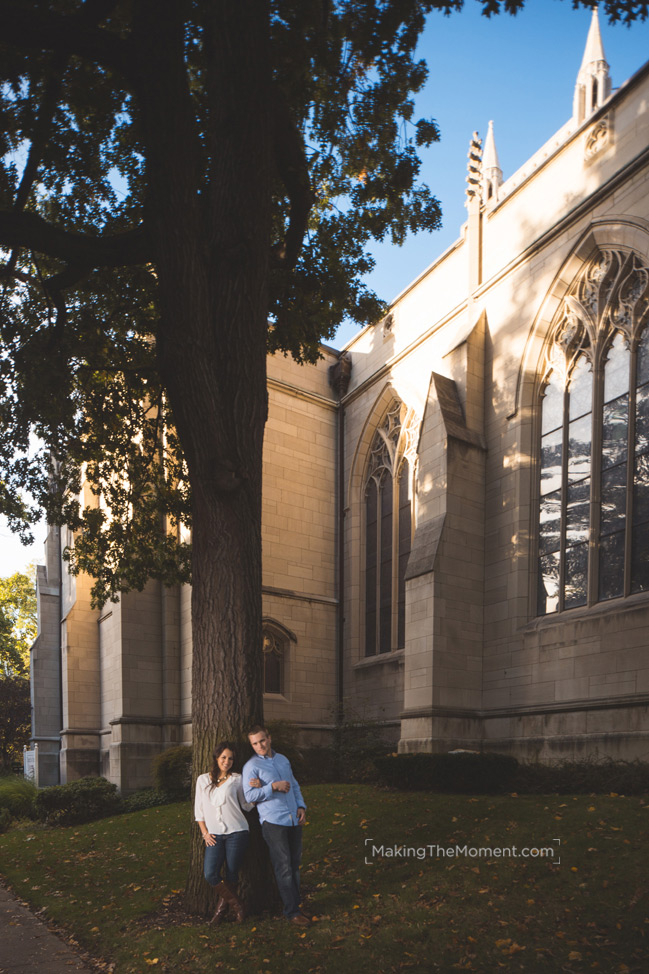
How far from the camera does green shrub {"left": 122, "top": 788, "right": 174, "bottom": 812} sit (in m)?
14.9

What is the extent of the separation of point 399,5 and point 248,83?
1.76 m

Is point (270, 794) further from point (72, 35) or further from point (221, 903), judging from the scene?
point (72, 35)

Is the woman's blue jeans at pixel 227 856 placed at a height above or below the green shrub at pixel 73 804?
above

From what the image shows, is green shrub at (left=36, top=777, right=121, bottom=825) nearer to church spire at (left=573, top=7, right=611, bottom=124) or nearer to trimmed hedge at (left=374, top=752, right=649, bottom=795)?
trimmed hedge at (left=374, top=752, right=649, bottom=795)

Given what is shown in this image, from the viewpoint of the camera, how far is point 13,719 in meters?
34.1

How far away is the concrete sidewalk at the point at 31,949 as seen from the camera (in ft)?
18.9

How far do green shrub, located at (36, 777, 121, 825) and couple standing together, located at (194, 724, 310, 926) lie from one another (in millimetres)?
9722

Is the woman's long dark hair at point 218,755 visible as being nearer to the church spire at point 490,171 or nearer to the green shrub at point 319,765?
the green shrub at point 319,765

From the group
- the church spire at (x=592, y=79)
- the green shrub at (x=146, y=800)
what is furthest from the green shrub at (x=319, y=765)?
the church spire at (x=592, y=79)

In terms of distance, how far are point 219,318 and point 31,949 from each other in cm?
568

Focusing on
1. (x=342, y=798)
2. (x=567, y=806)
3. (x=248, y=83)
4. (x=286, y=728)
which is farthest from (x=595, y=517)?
(x=248, y=83)

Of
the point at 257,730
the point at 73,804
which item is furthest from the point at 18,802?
the point at 257,730

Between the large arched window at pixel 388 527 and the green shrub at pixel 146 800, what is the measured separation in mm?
5850

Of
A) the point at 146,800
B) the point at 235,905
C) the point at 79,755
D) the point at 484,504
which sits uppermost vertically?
the point at 484,504
